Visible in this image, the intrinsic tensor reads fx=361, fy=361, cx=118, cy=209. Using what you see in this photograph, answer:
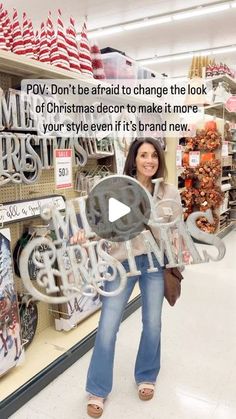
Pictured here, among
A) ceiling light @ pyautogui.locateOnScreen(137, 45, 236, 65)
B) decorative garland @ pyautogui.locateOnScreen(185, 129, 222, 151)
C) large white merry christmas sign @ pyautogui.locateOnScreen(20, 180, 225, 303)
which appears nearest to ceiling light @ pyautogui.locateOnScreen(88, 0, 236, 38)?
ceiling light @ pyautogui.locateOnScreen(137, 45, 236, 65)

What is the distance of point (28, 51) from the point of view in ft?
6.75

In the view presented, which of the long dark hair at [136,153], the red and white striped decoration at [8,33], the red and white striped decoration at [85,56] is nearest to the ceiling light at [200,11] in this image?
the red and white striped decoration at [85,56]

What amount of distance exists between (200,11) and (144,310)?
822 centimetres

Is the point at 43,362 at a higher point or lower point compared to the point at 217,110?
lower

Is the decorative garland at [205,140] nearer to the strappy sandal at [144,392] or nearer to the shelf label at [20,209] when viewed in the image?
the shelf label at [20,209]

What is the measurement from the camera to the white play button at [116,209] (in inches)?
56.4

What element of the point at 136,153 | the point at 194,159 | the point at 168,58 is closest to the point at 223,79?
the point at 194,159

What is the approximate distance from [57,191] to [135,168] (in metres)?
1.03

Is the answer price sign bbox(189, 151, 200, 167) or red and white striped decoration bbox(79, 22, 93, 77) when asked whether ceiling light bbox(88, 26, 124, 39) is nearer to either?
price sign bbox(189, 151, 200, 167)

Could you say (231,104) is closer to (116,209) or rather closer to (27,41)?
(27,41)

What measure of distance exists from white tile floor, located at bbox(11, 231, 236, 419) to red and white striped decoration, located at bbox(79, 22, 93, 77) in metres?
1.90

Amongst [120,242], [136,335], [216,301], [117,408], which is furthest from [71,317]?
[216,301]

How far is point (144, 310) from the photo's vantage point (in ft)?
6.38

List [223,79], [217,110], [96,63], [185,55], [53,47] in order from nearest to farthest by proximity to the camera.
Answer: [53,47] → [96,63] → [223,79] → [217,110] → [185,55]
